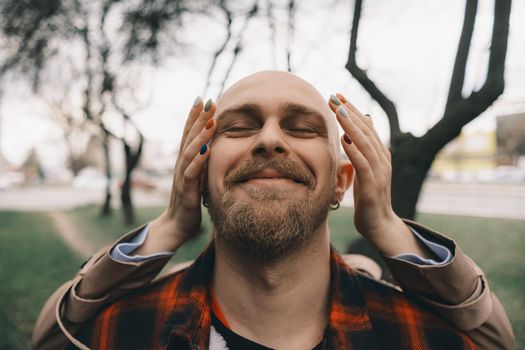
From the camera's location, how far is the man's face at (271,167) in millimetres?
1494

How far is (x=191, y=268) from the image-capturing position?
183 centimetres

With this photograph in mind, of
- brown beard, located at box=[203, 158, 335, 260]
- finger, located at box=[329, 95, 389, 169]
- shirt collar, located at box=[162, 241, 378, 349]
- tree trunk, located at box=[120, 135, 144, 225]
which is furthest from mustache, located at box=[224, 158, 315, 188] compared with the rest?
tree trunk, located at box=[120, 135, 144, 225]

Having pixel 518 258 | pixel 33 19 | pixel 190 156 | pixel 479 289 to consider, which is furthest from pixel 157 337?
pixel 518 258

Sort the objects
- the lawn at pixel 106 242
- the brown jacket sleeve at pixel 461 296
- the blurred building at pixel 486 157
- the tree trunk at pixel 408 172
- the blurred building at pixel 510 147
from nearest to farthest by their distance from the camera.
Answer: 1. the brown jacket sleeve at pixel 461 296
2. the tree trunk at pixel 408 172
3. the lawn at pixel 106 242
4. the blurred building at pixel 510 147
5. the blurred building at pixel 486 157

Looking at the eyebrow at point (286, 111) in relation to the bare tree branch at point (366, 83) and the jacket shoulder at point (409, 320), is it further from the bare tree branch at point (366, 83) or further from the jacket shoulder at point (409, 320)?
the bare tree branch at point (366, 83)

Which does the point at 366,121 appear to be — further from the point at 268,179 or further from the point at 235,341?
the point at 235,341

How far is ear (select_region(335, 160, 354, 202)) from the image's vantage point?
6.24 feet

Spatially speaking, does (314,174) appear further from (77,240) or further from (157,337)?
(77,240)

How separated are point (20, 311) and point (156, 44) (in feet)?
20.2

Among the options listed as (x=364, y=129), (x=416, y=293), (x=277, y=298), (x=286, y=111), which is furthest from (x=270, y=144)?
(x=416, y=293)

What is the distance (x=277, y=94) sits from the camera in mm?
1693

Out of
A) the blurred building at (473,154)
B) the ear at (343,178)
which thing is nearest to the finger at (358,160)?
the ear at (343,178)

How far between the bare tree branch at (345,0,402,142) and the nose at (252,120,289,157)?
1974mm

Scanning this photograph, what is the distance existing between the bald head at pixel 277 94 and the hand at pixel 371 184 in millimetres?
145
